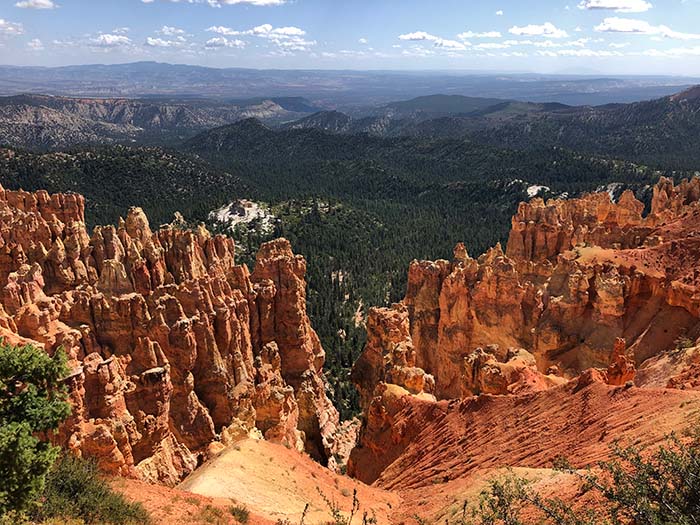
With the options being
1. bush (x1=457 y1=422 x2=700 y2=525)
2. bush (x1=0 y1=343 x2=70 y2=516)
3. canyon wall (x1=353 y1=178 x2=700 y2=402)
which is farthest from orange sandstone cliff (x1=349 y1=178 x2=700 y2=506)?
bush (x1=0 y1=343 x2=70 y2=516)

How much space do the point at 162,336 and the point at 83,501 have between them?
46.5 feet

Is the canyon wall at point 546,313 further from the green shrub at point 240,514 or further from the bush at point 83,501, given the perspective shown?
the bush at point 83,501

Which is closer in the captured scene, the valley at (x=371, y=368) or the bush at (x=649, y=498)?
the bush at (x=649, y=498)

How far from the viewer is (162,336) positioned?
88.7 ft

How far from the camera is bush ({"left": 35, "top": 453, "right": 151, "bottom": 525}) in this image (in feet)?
Result: 42.3

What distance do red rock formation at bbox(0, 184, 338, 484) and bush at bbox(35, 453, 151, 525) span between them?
3.65m

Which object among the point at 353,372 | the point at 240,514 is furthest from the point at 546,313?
the point at 240,514

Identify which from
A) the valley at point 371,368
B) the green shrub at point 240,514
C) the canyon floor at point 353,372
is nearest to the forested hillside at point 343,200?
the valley at point 371,368

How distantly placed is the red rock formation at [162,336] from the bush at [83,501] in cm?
365

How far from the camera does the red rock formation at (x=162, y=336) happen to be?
2114cm

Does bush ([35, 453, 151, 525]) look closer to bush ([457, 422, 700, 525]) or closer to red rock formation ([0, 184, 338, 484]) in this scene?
red rock formation ([0, 184, 338, 484])

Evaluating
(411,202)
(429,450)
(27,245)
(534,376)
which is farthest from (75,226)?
(411,202)

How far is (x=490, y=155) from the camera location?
601ft

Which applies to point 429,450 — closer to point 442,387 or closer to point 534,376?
point 534,376
